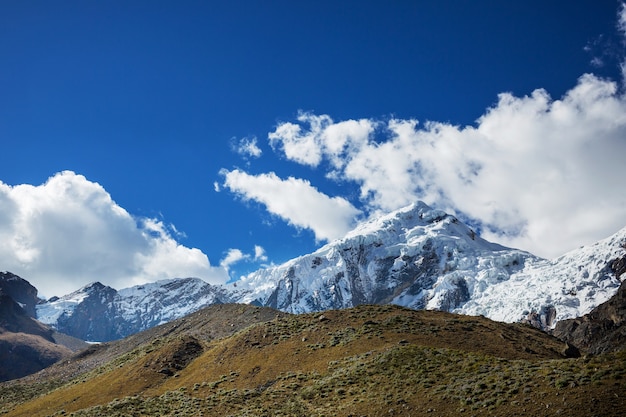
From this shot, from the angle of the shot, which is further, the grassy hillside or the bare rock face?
the bare rock face

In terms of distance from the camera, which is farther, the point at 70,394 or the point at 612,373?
the point at 70,394

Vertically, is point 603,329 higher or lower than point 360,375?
lower

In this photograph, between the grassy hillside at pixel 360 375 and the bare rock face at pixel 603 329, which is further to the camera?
the bare rock face at pixel 603 329

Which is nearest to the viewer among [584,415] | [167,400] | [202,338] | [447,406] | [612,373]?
[584,415]

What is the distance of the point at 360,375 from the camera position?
52406 millimetres

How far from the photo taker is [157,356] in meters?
76.6

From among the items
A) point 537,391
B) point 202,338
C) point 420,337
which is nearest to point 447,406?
point 537,391

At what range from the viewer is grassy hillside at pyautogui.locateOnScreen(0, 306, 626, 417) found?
3681 centimetres

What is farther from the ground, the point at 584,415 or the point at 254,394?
the point at 254,394

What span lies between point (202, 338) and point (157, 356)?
76.0ft

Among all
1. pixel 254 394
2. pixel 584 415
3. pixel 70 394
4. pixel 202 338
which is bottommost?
pixel 584 415

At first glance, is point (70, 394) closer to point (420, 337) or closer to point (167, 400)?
point (167, 400)

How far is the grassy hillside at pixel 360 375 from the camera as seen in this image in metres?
36.8

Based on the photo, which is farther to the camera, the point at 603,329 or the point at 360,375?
the point at 603,329
